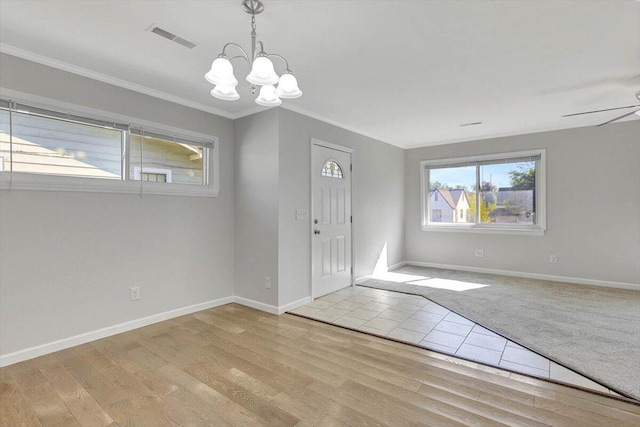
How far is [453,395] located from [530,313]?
2141 millimetres

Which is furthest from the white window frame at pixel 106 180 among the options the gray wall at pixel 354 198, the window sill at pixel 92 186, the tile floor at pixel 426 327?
the tile floor at pixel 426 327

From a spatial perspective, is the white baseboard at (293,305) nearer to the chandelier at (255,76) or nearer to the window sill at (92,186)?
the window sill at (92,186)

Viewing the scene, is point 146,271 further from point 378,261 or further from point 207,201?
point 378,261

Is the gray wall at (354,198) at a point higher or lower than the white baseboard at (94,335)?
higher

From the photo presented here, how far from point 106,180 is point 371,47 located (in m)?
2.65

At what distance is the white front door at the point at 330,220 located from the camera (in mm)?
4215

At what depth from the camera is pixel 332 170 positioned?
14.9 feet

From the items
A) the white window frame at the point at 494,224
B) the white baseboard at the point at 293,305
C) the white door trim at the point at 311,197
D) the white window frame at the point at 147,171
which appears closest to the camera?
the white window frame at the point at 147,171

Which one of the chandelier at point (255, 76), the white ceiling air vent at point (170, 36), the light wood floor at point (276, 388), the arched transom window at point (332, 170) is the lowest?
the light wood floor at point (276, 388)

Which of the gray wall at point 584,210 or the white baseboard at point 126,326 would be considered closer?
the white baseboard at point 126,326

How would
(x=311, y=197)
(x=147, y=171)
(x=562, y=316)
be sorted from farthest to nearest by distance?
1. (x=311, y=197)
2. (x=562, y=316)
3. (x=147, y=171)

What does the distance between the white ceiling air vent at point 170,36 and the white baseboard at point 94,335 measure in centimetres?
262

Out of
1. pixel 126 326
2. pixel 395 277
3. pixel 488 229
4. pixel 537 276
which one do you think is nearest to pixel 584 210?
pixel 537 276

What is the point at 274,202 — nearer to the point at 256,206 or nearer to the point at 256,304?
the point at 256,206
